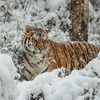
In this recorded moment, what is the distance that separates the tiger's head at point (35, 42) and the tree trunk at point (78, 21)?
1.91 metres

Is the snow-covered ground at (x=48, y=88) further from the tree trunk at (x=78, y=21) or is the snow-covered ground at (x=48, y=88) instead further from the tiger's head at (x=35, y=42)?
the tree trunk at (x=78, y=21)

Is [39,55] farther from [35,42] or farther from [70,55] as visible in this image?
[70,55]

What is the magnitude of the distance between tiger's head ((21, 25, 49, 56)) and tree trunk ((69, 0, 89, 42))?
1907mm

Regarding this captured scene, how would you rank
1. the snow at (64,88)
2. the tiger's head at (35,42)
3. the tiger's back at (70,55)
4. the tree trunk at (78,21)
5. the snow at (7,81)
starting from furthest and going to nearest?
1. the tree trunk at (78,21)
2. the tiger's back at (70,55)
3. the tiger's head at (35,42)
4. the snow at (64,88)
5. the snow at (7,81)

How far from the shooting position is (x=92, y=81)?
73.4 inches

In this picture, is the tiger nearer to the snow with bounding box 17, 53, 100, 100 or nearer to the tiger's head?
the tiger's head

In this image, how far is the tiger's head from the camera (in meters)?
4.14

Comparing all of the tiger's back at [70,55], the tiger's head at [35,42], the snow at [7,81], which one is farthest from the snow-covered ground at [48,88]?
the tiger's back at [70,55]

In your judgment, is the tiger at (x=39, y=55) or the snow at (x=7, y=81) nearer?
the snow at (x=7, y=81)

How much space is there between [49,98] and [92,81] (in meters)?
0.36

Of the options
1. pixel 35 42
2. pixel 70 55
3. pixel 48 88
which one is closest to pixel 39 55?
pixel 35 42

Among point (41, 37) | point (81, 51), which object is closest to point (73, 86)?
point (41, 37)

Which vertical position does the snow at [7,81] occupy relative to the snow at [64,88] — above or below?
above

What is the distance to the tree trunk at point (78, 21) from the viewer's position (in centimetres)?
604
